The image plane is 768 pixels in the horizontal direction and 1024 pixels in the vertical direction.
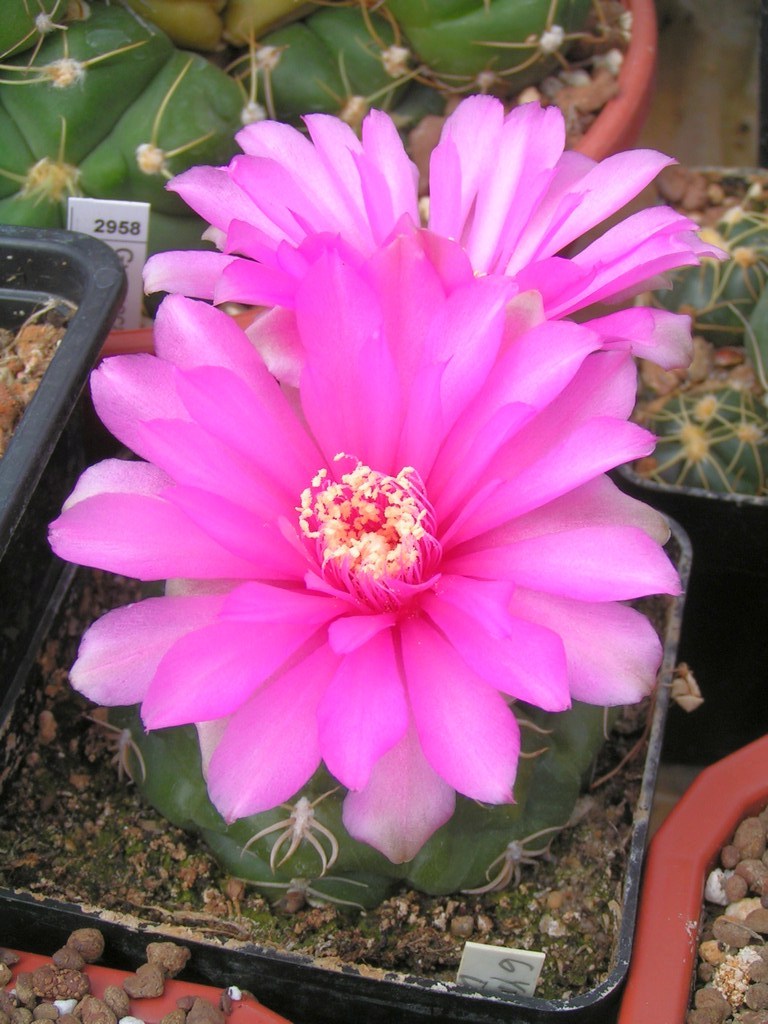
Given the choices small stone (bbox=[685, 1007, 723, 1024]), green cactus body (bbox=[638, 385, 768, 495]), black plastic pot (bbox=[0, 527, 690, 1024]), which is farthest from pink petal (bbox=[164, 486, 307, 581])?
green cactus body (bbox=[638, 385, 768, 495])

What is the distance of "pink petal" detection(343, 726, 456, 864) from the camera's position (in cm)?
71

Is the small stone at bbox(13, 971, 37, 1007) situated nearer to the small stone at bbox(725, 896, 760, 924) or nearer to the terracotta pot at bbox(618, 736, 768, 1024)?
the terracotta pot at bbox(618, 736, 768, 1024)

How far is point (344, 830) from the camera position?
877mm

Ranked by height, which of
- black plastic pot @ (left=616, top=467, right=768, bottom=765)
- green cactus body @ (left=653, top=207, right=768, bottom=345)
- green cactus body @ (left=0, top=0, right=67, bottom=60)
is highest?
green cactus body @ (left=0, top=0, right=67, bottom=60)

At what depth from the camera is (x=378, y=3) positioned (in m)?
1.33

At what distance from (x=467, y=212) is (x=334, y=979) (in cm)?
58

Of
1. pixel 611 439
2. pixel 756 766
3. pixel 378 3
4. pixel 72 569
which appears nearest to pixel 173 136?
pixel 378 3

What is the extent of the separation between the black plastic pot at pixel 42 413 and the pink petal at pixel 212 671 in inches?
11.2

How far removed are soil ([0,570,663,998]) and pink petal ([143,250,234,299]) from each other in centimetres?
41

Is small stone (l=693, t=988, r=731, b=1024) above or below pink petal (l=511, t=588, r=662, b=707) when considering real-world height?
below

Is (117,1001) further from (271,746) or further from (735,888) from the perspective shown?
(735,888)

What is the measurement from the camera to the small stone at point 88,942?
907 millimetres

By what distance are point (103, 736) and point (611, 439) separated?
0.62 meters

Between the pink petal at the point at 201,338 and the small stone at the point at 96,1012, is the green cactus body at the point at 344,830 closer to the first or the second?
the small stone at the point at 96,1012
